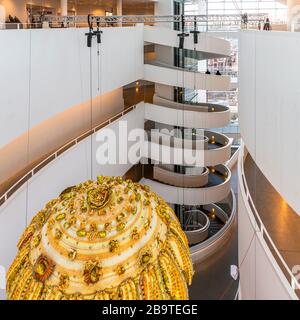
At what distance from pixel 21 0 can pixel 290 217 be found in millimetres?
10084

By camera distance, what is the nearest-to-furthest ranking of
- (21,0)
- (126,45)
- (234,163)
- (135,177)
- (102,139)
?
(102,139) → (126,45) → (21,0) → (135,177) → (234,163)

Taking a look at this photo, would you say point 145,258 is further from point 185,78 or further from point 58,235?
point 185,78

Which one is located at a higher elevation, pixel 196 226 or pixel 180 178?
pixel 180 178

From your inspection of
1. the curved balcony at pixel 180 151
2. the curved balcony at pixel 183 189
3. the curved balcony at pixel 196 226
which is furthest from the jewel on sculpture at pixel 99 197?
the curved balcony at pixel 183 189

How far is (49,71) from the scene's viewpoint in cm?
770

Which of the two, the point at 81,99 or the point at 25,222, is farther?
the point at 81,99

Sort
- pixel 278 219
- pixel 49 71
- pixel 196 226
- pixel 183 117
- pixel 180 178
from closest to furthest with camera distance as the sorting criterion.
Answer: pixel 278 219 < pixel 49 71 < pixel 183 117 < pixel 180 178 < pixel 196 226

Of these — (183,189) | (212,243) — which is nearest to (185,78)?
(183,189)

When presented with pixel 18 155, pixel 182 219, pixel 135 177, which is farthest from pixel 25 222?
pixel 182 219

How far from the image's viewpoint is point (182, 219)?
14164mm

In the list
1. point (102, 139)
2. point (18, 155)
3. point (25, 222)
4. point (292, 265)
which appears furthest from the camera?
point (102, 139)

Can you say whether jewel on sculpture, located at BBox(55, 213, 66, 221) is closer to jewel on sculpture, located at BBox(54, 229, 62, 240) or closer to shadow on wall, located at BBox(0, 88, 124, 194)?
jewel on sculpture, located at BBox(54, 229, 62, 240)

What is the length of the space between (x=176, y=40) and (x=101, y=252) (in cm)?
1123

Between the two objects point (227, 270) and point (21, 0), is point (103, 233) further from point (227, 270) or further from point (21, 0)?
point (21, 0)
